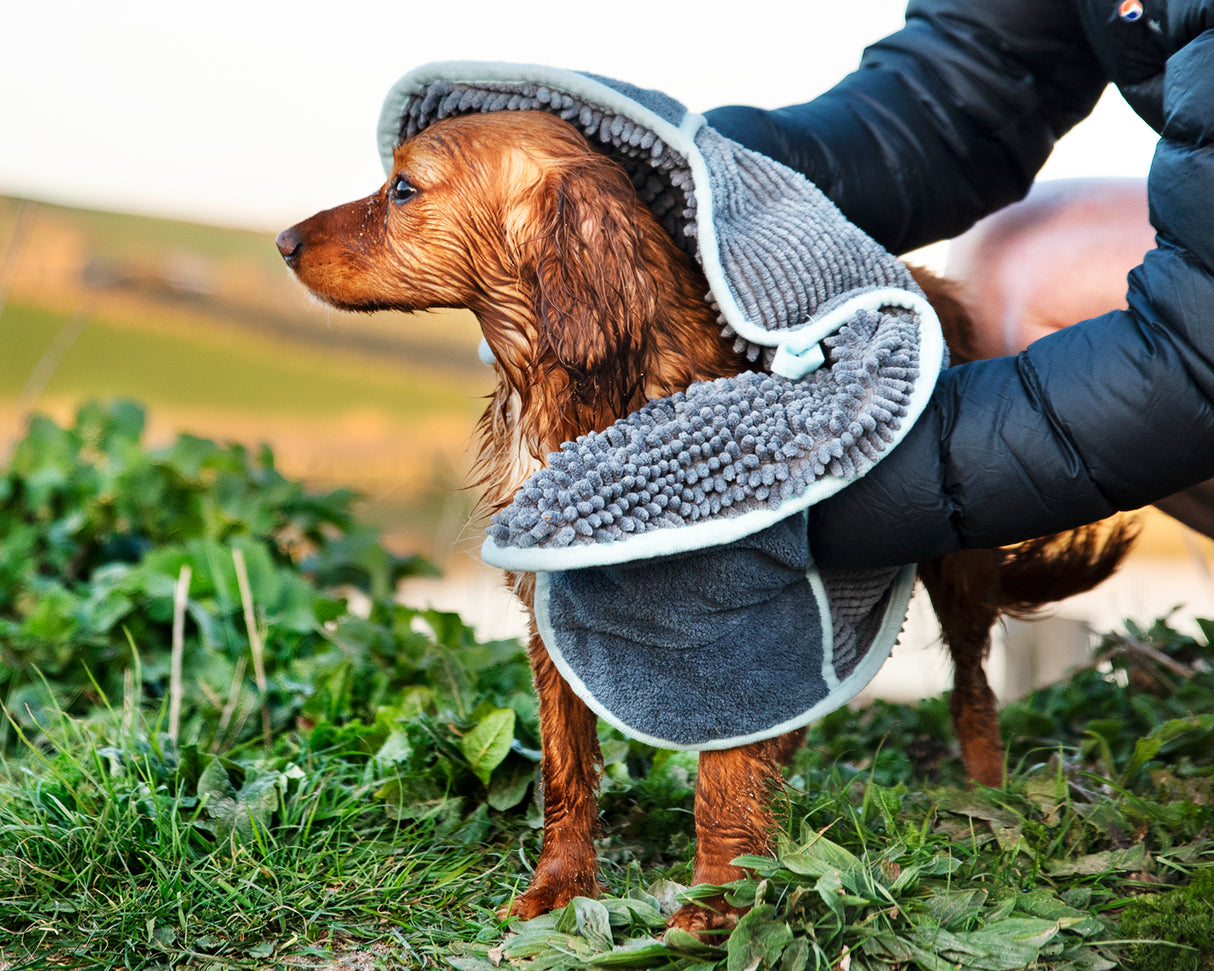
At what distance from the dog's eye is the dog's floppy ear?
0.22m

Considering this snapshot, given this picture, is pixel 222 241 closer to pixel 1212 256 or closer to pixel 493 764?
pixel 493 764

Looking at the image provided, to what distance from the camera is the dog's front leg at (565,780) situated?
5.83ft

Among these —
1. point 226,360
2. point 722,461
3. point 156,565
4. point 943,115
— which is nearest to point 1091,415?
point 722,461

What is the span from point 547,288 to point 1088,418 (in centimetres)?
74

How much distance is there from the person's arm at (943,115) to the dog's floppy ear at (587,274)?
1.85 ft

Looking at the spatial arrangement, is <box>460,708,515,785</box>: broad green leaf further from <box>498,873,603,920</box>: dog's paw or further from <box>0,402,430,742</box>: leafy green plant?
<box>0,402,430,742</box>: leafy green plant

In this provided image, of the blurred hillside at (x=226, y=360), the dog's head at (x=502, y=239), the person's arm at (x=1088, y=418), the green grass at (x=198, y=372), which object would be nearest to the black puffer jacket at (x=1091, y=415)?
the person's arm at (x=1088, y=418)

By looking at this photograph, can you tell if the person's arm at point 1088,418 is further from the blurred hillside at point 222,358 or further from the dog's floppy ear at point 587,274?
the blurred hillside at point 222,358

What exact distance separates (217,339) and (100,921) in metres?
3.60

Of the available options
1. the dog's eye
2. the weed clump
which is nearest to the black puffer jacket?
the weed clump

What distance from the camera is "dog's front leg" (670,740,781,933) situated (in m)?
1.61

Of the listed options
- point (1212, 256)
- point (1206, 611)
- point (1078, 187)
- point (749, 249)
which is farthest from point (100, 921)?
point (1206, 611)

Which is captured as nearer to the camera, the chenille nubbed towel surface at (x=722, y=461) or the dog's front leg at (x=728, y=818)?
the chenille nubbed towel surface at (x=722, y=461)

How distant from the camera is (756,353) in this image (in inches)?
61.6
